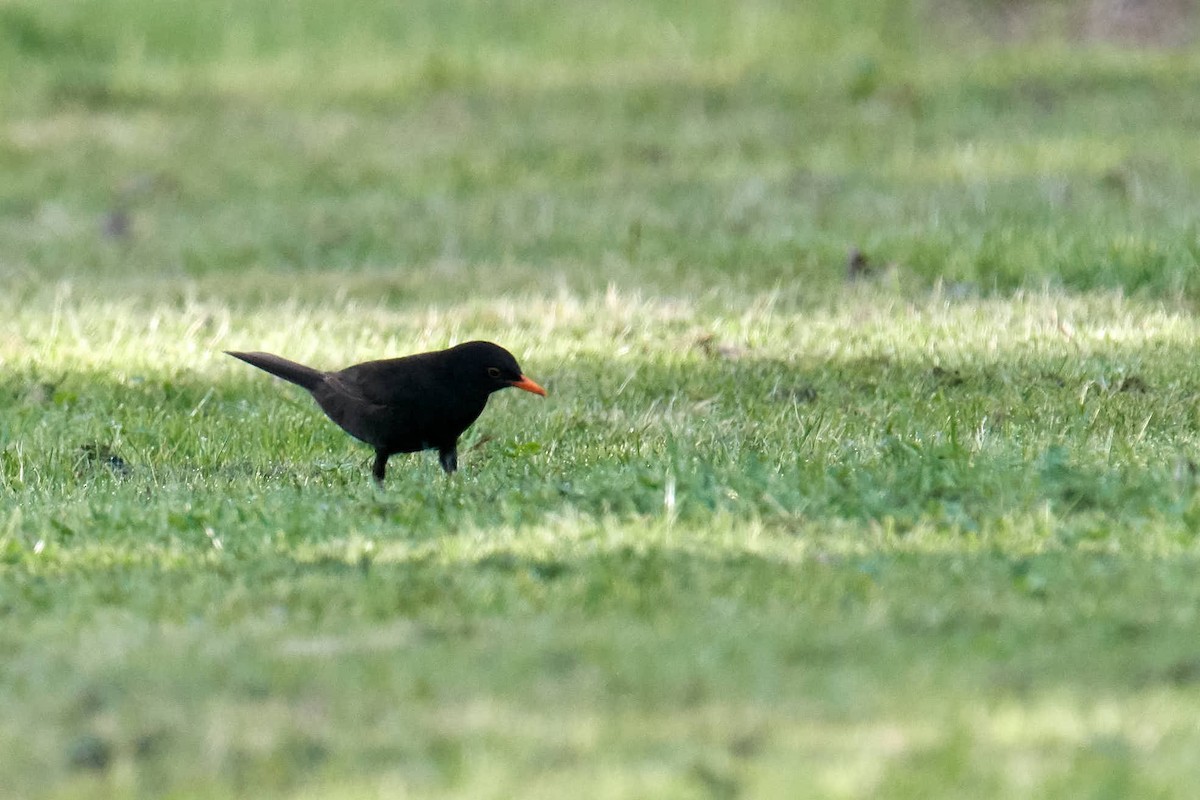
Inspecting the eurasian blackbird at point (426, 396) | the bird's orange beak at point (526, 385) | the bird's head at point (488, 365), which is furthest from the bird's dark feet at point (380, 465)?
the bird's orange beak at point (526, 385)

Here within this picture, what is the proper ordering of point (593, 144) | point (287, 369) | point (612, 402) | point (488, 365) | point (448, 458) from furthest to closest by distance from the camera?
1. point (593, 144)
2. point (612, 402)
3. point (287, 369)
4. point (448, 458)
5. point (488, 365)

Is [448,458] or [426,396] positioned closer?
[426,396]

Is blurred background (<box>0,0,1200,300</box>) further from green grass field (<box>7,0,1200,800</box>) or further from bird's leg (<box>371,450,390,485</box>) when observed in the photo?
bird's leg (<box>371,450,390,485</box>)

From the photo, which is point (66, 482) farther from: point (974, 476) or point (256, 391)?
point (974, 476)

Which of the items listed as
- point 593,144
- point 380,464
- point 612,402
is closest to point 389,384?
point 380,464

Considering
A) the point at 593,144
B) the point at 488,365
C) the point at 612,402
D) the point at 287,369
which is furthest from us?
the point at 593,144

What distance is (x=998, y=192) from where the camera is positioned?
1375cm

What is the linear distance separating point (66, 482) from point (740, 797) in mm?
4401

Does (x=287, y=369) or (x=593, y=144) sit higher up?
(x=287, y=369)

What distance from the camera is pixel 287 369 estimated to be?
8273 millimetres

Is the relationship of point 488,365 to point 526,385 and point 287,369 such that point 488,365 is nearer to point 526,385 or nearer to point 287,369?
point 526,385

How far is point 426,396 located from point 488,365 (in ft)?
0.94

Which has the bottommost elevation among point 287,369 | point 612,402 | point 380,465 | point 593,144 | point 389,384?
point 593,144

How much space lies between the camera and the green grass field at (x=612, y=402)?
4.25 metres
